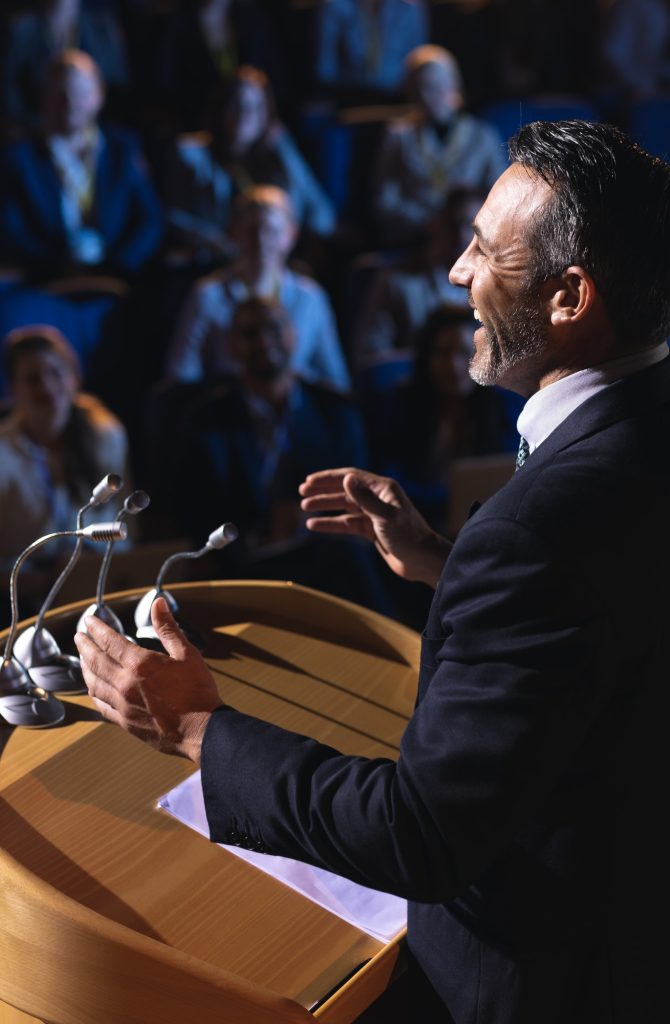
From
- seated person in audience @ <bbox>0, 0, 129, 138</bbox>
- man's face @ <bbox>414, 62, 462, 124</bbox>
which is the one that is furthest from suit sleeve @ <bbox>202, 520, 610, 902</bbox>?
man's face @ <bbox>414, 62, 462, 124</bbox>

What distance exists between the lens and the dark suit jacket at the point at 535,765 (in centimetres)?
49

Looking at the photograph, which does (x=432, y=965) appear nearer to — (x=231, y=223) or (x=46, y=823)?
(x=46, y=823)

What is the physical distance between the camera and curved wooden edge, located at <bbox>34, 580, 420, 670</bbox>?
92 centimetres

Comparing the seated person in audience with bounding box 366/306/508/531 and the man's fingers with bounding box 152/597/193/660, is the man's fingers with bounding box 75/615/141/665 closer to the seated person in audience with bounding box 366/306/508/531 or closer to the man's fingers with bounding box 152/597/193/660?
the man's fingers with bounding box 152/597/193/660

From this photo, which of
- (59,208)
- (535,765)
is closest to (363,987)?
(535,765)

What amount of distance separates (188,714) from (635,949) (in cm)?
26

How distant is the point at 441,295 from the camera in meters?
2.31

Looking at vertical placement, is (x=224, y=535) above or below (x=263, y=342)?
above

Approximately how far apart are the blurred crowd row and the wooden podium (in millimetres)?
982

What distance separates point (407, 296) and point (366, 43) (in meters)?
0.84

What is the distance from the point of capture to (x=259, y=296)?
2100 millimetres

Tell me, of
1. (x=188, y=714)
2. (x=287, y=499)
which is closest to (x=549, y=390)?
(x=188, y=714)

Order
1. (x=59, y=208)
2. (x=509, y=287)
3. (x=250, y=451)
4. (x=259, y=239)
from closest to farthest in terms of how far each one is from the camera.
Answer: (x=509, y=287) → (x=250, y=451) → (x=259, y=239) → (x=59, y=208)

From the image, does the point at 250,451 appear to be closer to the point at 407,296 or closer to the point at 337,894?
the point at 407,296
